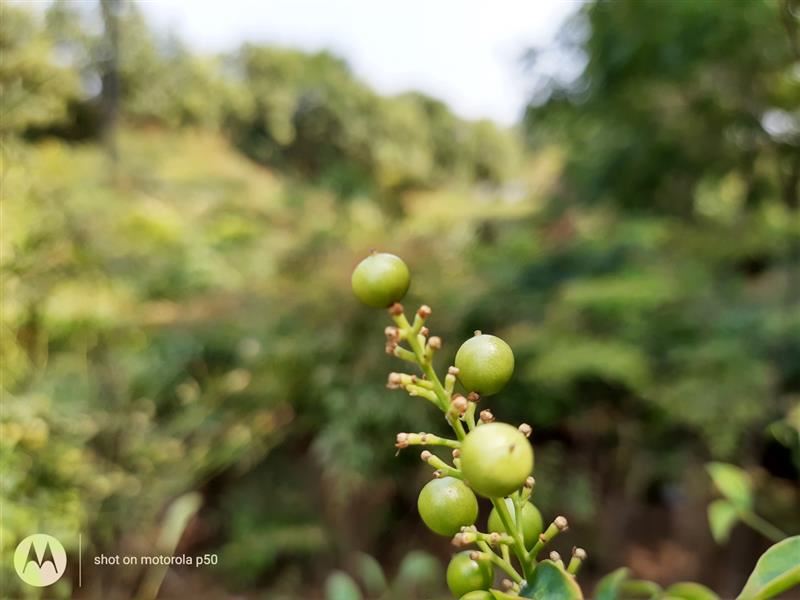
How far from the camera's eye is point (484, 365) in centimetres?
21

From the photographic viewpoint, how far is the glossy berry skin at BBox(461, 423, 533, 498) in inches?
6.5

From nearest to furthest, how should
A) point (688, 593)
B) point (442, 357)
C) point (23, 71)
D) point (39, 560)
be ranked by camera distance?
point (688, 593), point (39, 560), point (23, 71), point (442, 357)

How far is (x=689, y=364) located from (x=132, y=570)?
103 centimetres

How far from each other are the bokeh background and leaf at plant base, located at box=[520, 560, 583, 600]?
1.95 ft

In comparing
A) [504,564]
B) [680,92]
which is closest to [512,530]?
[504,564]

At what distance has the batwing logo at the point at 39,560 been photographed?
47 cm

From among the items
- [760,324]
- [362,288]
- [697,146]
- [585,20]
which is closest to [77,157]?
[585,20]

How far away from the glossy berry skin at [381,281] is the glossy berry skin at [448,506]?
0.20ft

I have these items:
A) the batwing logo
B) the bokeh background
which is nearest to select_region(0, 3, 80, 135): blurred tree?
the bokeh background

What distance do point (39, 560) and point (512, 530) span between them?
1.40 ft

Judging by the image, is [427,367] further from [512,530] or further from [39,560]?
[39,560]

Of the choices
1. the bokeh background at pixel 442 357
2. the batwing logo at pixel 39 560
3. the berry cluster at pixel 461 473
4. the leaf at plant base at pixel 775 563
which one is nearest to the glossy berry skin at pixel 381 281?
the berry cluster at pixel 461 473

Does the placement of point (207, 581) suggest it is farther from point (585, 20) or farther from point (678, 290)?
point (585, 20)

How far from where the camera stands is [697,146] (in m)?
1.66
